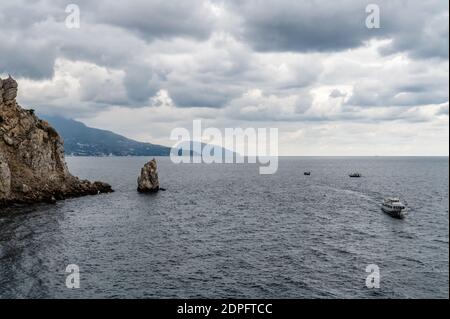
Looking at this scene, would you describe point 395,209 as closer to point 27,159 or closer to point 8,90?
point 27,159

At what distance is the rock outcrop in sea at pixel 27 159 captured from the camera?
107m

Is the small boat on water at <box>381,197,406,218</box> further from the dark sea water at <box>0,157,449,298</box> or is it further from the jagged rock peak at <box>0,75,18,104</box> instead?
the jagged rock peak at <box>0,75,18,104</box>

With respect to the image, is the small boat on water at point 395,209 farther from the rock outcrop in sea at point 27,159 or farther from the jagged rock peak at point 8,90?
the jagged rock peak at point 8,90

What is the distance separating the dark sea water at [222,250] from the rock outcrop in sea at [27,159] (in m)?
9.04

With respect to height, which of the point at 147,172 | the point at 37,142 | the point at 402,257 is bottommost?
the point at 402,257

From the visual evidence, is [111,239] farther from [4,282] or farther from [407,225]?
[407,225]

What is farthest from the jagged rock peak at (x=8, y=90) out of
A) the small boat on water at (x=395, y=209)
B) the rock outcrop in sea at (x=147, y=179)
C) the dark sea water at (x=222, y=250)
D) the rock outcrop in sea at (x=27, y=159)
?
the small boat on water at (x=395, y=209)

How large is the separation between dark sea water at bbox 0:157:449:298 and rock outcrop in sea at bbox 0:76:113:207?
9038 millimetres

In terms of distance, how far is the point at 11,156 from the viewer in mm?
111875

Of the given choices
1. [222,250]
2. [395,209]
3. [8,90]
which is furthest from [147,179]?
[395,209]

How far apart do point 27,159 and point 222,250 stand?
7684cm

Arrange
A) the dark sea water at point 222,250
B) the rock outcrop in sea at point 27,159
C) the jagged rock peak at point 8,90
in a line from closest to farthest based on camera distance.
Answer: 1. the dark sea water at point 222,250
2. the rock outcrop in sea at point 27,159
3. the jagged rock peak at point 8,90

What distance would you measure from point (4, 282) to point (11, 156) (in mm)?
72769
